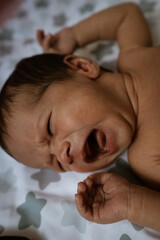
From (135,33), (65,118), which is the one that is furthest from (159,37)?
(65,118)

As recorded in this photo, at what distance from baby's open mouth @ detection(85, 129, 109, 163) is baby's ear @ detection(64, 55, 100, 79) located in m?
0.27

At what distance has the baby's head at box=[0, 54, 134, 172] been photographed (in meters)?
0.94

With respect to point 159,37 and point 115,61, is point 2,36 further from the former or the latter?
point 159,37

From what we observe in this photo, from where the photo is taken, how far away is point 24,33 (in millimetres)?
1688

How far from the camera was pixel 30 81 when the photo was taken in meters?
1.03

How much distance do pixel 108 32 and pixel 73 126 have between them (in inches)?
30.6

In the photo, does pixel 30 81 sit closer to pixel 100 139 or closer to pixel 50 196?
pixel 100 139

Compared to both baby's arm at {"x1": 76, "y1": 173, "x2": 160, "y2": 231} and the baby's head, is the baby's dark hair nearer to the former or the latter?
the baby's head

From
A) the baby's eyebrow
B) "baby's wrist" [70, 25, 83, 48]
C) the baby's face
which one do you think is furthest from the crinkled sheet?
the baby's eyebrow

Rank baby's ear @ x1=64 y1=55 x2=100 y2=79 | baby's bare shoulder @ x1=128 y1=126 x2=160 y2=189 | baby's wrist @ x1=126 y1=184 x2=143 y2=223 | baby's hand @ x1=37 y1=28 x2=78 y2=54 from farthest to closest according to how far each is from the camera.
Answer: baby's hand @ x1=37 y1=28 x2=78 y2=54 < baby's ear @ x1=64 y1=55 x2=100 y2=79 < baby's bare shoulder @ x1=128 y1=126 x2=160 y2=189 < baby's wrist @ x1=126 y1=184 x2=143 y2=223

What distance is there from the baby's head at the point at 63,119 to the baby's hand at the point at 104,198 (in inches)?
3.6

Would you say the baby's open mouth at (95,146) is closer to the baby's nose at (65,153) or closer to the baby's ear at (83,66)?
the baby's nose at (65,153)

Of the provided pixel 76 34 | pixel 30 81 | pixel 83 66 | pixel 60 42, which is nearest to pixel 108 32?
pixel 76 34

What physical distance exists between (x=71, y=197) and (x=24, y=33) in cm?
118
